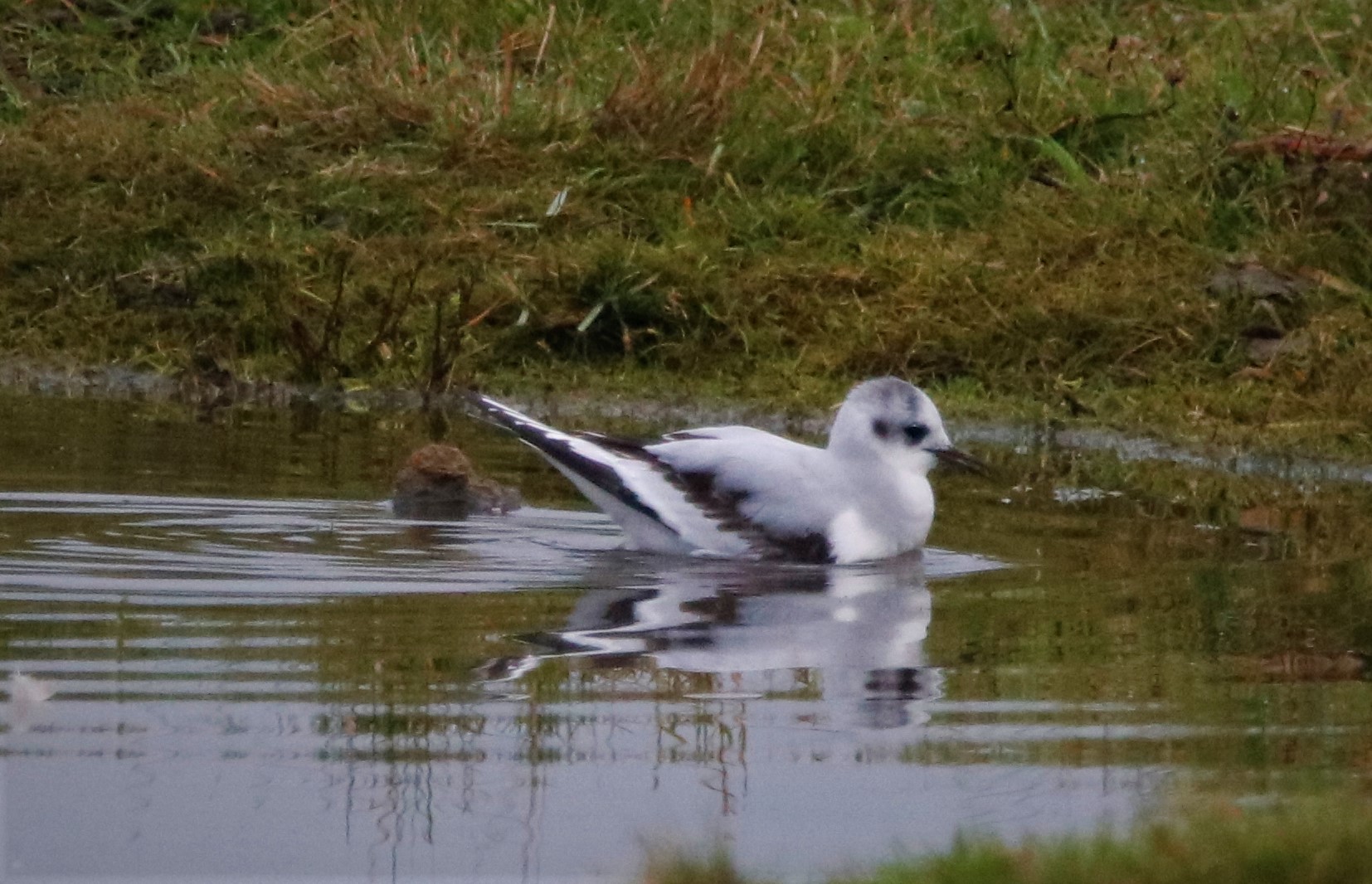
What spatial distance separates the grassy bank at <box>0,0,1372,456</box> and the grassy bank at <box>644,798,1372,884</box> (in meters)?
5.82

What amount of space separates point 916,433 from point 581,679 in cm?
259

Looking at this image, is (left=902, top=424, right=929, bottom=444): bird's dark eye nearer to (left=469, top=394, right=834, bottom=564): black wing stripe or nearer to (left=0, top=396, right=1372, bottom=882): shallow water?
(left=0, top=396, right=1372, bottom=882): shallow water

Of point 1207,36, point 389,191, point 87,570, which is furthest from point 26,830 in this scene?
point 1207,36

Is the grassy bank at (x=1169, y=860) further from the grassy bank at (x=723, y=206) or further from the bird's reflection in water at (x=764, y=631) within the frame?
the grassy bank at (x=723, y=206)

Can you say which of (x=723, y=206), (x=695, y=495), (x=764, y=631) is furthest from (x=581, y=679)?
(x=723, y=206)

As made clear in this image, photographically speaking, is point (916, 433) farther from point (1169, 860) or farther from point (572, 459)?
point (1169, 860)

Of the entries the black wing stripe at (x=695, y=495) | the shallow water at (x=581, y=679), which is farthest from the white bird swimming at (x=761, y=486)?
the shallow water at (x=581, y=679)

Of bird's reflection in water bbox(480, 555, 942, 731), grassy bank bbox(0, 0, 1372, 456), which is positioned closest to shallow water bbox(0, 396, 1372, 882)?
bird's reflection in water bbox(480, 555, 942, 731)

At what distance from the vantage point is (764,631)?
6363 mm

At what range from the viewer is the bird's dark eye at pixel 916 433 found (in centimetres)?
795

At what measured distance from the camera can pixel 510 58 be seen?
11977 millimetres

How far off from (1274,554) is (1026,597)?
42.6 inches

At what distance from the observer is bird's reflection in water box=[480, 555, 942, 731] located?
18.4 feet

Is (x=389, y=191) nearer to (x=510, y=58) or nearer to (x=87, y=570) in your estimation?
(x=510, y=58)
